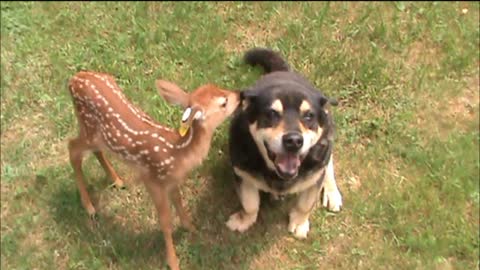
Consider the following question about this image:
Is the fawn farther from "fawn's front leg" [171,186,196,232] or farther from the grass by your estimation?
the grass

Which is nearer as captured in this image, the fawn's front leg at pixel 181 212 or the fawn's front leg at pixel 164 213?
the fawn's front leg at pixel 164 213

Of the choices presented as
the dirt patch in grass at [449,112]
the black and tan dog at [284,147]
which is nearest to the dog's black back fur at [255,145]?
the black and tan dog at [284,147]

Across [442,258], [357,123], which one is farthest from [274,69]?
[442,258]

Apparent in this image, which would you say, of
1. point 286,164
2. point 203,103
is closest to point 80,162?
point 203,103

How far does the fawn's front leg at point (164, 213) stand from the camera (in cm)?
359

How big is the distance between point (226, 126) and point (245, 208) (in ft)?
2.05

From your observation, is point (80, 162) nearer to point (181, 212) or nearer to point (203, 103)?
point (181, 212)

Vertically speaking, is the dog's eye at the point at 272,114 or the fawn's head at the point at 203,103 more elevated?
the fawn's head at the point at 203,103

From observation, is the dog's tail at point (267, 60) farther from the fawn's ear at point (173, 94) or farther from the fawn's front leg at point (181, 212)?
the fawn's ear at point (173, 94)

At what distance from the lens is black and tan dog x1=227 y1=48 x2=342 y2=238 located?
3.48 metres

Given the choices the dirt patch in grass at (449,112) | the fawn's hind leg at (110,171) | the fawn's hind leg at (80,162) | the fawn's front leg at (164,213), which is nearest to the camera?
the fawn's front leg at (164,213)

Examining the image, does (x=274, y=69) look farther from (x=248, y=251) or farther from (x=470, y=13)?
(x=470, y=13)

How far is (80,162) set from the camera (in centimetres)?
396

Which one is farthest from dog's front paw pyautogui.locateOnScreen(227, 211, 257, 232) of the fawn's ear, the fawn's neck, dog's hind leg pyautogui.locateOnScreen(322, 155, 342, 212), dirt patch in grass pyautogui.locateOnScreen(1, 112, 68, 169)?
dirt patch in grass pyautogui.locateOnScreen(1, 112, 68, 169)
